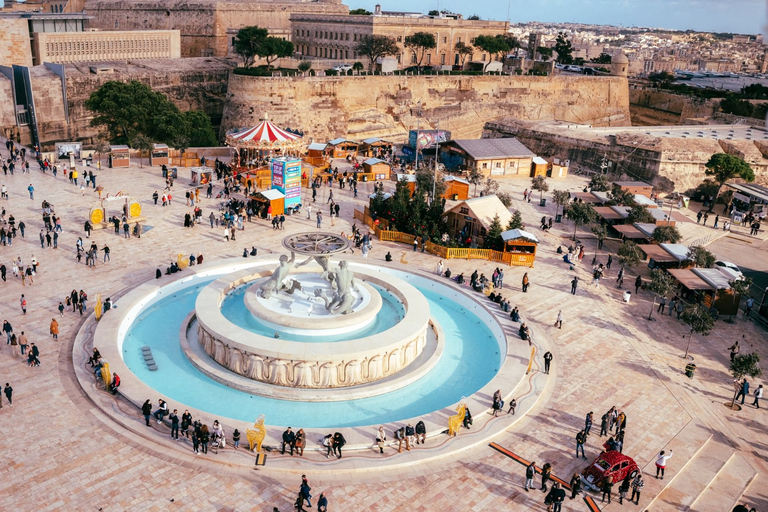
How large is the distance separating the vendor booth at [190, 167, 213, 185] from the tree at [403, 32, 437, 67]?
41.3m

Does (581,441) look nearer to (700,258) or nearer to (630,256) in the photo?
(630,256)

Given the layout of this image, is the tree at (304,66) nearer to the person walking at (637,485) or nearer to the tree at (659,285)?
the tree at (659,285)

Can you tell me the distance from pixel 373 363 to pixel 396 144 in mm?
45009

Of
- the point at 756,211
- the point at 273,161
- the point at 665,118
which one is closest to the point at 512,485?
the point at 273,161

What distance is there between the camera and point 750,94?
77625 mm

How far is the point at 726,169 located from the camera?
45781 millimetres

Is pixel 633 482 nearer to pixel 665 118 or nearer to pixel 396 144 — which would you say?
pixel 396 144

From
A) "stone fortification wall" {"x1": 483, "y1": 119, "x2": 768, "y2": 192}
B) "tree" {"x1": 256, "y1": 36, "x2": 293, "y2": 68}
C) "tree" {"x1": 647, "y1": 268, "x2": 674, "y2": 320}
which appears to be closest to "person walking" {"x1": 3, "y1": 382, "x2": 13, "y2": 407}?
"tree" {"x1": 647, "y1": 268, "x2": 674, "y2": 320}

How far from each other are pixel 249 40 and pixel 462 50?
1082 inches

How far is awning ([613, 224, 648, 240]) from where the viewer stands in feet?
112

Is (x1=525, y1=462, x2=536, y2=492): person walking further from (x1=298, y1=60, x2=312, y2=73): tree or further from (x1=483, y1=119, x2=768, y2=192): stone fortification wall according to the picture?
(x1=298, y1=60, x2=312, y2=73): tree

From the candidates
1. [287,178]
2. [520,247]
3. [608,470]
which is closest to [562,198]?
[520,247]

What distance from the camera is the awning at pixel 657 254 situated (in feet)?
99.0

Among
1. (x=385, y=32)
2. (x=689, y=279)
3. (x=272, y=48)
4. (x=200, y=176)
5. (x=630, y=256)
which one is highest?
(x=385, y=32)
